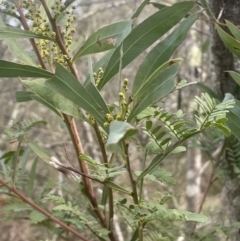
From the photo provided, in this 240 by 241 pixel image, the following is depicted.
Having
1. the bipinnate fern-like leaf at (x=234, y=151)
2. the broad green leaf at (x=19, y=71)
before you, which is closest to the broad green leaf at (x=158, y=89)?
the broad green leaf at (x=19, y=71)

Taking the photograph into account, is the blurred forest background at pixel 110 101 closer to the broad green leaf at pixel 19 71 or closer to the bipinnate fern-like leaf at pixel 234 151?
the bipinnate fern-like leaf at pixel 234 151

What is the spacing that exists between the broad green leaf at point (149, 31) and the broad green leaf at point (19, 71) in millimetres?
78

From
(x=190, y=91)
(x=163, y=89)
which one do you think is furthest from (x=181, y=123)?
(x=190, y=91)

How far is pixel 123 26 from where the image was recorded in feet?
1.31

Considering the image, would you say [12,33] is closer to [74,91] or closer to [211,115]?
[74,91]

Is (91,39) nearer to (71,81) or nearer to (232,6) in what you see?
(71,81)

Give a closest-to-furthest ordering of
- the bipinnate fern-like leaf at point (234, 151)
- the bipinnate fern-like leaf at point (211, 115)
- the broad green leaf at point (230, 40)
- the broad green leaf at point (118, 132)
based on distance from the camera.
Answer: the broad green leaf at point (118, 132), the bipinnate fern-like leaf at point (211, 115), the broad green leaf at point (230, 40), the bipinnate fern-like leaf at point (234, 151)

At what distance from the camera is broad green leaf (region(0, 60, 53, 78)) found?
421mm

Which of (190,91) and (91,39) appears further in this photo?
(190,91)

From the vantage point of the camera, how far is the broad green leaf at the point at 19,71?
42 centimetres

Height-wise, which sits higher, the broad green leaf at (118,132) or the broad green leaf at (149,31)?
the broad green leaf at (149,31)

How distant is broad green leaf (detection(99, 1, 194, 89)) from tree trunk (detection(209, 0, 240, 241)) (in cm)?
24

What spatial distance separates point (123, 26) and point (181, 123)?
11 cm

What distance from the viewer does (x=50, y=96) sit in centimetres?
39
